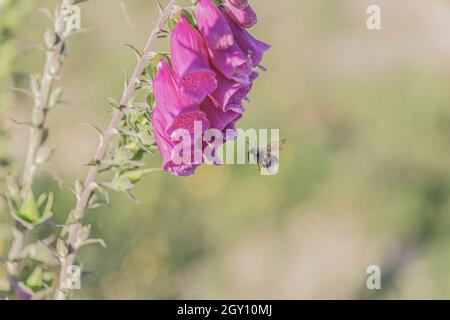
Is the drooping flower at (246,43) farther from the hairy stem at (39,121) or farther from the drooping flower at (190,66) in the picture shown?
the hairy stem at (39,121)

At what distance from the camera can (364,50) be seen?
2.92 meters

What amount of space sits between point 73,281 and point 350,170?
168 centimetres

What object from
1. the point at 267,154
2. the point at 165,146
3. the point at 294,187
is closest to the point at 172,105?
the point at 165,146

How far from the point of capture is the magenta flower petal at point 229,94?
2.33 feet

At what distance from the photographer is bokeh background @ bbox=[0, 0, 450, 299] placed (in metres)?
1.87

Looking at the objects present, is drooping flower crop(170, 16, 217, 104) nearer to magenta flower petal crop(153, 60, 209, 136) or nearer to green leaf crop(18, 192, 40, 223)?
magenta flower petal crop(153, 60, 209, 136)

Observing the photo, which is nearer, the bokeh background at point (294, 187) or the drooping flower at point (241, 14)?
the drooping flower at point (241, 14)

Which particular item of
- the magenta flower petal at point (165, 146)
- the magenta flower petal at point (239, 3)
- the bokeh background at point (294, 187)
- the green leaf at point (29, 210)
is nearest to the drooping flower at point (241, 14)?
the magenta flower petal at point (239, 3)

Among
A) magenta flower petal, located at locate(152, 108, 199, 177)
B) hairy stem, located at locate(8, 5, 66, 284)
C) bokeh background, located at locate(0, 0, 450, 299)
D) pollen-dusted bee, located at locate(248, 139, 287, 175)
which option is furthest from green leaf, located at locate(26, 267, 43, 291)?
bokeh background, located at locate(0, 0, 450, 299)

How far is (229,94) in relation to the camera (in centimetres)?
72

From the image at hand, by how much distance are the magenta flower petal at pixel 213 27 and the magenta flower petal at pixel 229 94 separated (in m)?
0.04

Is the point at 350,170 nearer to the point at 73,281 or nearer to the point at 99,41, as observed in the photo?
the point at 99,41

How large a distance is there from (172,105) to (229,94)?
63 millimetres

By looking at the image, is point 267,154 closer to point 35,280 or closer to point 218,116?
point 218,116
